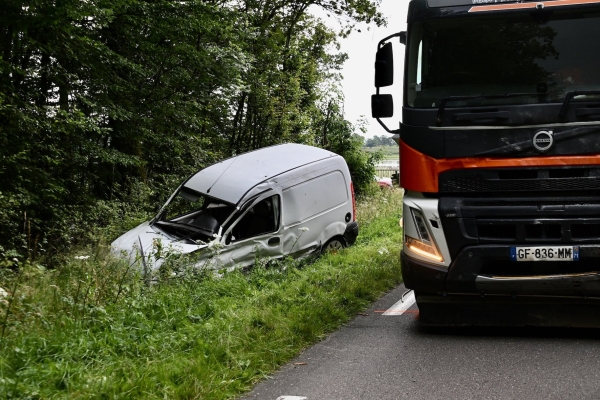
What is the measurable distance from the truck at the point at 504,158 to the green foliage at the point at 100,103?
16.1 feet

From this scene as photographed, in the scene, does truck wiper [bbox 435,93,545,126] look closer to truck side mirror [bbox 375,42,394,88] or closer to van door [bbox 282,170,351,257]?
truck side mirror [bbox 375,42,394,88]

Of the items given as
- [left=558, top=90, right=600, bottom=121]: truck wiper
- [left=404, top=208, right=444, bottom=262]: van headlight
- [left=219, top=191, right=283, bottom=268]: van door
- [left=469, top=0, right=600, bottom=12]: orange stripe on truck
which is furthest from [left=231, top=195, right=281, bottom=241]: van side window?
[left=558, top=90, right=600, bottom=121]: truck wiper

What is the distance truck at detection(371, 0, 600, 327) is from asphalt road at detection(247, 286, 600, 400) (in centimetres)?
42

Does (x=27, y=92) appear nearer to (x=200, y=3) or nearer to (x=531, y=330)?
(x=200, y=3)

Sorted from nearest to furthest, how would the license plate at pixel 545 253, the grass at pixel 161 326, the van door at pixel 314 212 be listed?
the grass at pixel 161 326 → the license plate at pixel 545 253 → the van door at pixel 314 212

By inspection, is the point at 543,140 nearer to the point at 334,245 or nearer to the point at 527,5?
the point at 527,5

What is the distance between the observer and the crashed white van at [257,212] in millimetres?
11305

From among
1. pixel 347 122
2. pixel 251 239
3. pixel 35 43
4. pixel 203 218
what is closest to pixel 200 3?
Result: pixel 35 43

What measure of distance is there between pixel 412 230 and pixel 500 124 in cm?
129

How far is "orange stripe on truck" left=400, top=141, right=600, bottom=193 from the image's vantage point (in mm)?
6559

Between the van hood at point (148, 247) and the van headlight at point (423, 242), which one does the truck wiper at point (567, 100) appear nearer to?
the van headlight at point (423, 242)

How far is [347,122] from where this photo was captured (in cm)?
2989

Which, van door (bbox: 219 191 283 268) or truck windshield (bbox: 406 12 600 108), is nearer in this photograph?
truck windshield (bbox: 406 12 600 108)

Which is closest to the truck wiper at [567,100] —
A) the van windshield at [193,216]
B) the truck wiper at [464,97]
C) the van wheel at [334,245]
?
the truck wiper at [464,97]
